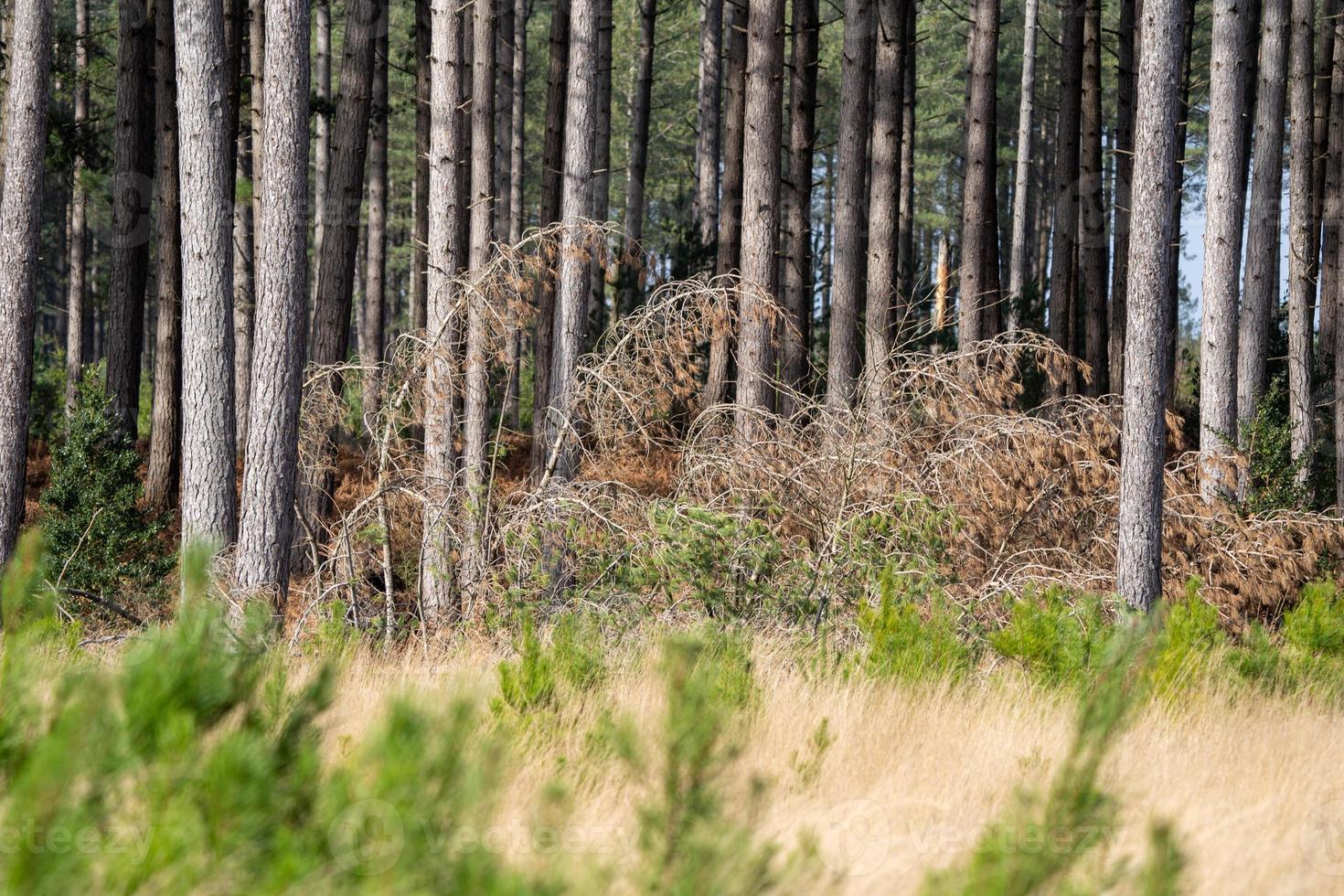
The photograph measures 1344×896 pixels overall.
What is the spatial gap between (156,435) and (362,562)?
23.4 feet

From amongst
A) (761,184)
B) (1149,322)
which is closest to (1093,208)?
(761,184)

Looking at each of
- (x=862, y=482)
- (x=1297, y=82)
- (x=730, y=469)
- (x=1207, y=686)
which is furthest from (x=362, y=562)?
(x=1297, y=82)

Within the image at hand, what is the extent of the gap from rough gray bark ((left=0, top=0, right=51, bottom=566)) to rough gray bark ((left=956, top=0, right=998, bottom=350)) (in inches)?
379

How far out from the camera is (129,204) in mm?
13930

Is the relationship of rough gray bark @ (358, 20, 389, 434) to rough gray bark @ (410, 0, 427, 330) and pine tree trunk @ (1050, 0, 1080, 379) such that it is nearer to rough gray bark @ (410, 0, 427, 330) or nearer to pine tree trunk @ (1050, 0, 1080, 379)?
rough gray bark @ (410, 0, 427, 330)

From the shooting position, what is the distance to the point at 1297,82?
49.4 ft

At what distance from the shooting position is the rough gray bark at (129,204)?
14008mm

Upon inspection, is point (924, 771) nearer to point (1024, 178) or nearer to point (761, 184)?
point (761, 184)

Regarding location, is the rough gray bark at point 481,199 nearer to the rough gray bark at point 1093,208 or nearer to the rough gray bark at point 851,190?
the rough gray bark at point 851,190

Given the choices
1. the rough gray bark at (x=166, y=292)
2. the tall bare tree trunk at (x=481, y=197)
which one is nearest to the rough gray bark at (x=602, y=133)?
the tall bare tree trunk at (x=481, y=197)

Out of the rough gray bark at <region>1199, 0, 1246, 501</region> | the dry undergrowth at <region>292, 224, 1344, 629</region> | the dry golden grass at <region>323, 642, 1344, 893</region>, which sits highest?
the rough gray bark at <region>1199, 0, 1246, 501</region>

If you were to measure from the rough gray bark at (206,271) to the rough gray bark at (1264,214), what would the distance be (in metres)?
10.4

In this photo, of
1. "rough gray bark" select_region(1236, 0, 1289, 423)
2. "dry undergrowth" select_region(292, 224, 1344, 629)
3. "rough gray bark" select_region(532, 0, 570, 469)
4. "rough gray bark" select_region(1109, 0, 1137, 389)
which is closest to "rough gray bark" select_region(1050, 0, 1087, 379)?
"rough gray bark" select_region(1109, 0, 1137, 389)

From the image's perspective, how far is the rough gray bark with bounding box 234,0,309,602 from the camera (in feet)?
26.3
